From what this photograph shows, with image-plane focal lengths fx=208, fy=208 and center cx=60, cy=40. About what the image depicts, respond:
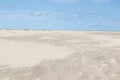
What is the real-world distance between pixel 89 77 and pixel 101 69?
4.10ft

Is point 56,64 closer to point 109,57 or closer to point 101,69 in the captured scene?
point 101,69

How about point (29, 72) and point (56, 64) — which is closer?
point (29, 72)

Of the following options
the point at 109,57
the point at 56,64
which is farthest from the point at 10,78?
the point at 109,57

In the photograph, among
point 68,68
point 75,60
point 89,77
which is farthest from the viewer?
point 75,60

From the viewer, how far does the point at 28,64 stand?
11859 millimetres

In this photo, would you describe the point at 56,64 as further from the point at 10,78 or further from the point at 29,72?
the point at 10,78

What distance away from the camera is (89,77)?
9.59 meters

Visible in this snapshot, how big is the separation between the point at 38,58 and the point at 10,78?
12.8 ft

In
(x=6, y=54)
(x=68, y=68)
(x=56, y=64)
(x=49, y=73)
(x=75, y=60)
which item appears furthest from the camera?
(x=6, y=54)

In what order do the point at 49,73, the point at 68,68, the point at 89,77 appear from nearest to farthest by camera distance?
the point at 89,77 < the point at 49,73 < the point at 68,68

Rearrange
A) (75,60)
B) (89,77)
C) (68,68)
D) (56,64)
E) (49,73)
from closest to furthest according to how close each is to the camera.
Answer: (89,77) < (49,73) < (68,68) < (56,64) < (75,60)

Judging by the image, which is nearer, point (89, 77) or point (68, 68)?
point (89, 77)

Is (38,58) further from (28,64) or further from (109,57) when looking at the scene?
(109,57)

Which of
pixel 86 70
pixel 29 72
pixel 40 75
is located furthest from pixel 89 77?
pixel 29 72
